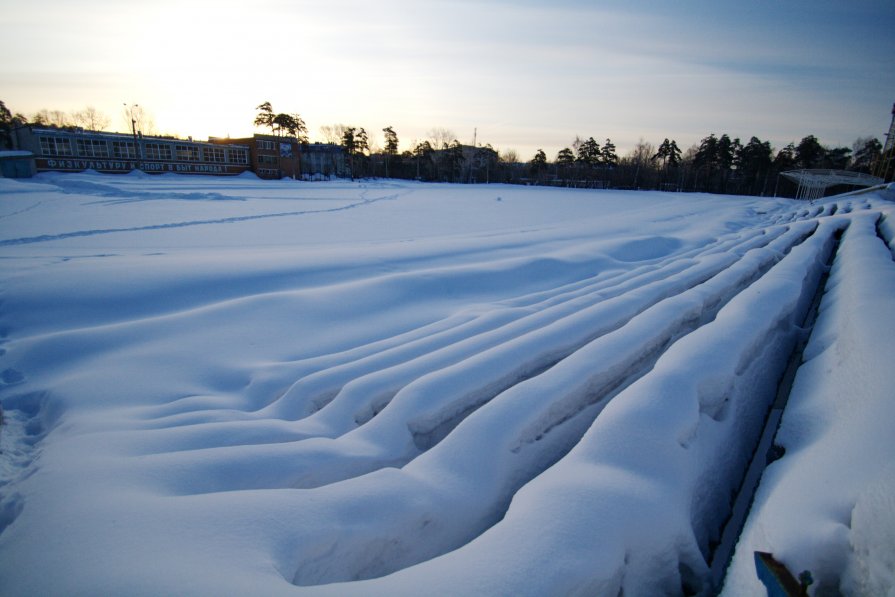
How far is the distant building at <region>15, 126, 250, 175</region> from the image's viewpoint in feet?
106

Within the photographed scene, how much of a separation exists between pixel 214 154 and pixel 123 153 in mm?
7346

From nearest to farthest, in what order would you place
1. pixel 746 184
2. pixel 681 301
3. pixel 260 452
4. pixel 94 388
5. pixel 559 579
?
pixel 559 579, pixel 260 452, pixel 94 388, pixel 681 301, pixel 746 184

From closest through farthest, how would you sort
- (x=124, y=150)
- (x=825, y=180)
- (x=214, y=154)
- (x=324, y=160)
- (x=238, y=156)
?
(x=825, y=180) → (x=124, y=150) → (x=214, y=154) → (x=238, y=156) → (x=324, y=160)

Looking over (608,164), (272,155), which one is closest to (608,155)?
(608,164)

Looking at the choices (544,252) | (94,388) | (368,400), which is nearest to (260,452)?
(368,400)

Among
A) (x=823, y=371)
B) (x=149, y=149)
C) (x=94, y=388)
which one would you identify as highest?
(x=149, y=149)

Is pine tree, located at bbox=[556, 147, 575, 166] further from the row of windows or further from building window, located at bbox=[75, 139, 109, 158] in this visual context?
building window, located at bbox=[75, 139, 109, 158]

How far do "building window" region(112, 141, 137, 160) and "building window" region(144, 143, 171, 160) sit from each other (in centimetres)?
102

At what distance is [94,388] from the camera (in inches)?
127

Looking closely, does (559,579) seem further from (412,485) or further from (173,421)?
(173,421)

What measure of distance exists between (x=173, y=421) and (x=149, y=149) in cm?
4599

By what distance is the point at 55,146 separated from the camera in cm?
3306

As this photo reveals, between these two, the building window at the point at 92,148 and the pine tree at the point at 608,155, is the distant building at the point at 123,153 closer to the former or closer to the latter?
the building window at the point at 92,148

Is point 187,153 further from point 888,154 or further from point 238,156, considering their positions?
point 888,154
